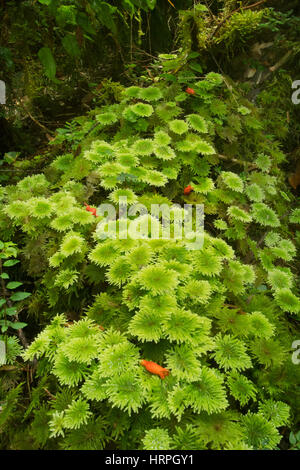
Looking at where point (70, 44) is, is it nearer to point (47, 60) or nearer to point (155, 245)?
point (47, 60)

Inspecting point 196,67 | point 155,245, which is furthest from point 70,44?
point 155,245

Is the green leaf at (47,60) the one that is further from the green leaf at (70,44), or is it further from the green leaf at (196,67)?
the green leaf at (196,67)

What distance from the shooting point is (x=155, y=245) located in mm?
1761

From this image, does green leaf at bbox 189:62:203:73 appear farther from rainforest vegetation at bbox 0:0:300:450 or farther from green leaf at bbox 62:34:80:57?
green leaf at bbox 62:34:80:57

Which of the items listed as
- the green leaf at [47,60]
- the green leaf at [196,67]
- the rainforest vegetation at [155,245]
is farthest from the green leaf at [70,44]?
the green leaf at [196,67]

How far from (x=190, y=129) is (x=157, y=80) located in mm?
1175

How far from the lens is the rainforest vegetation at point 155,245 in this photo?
1291 millimetres

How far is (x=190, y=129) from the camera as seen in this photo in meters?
2.95

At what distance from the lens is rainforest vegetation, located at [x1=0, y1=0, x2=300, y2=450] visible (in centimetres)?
129

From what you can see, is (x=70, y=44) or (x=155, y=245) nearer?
(x=155, y=245)

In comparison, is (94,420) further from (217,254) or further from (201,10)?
(201,10)

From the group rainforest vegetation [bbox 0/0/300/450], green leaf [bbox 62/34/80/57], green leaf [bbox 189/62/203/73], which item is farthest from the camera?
green leaf [bbox 189/62/203/73]

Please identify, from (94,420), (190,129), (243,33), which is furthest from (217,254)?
(243,33)

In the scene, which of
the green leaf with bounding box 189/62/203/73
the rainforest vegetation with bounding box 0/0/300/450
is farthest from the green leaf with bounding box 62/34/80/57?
the green leaf with bounding box 189/62/203/73
